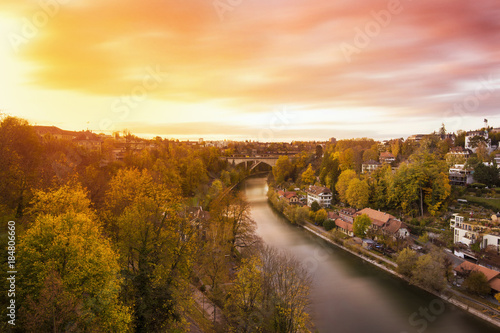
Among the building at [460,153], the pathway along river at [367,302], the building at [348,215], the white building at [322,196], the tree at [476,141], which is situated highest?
Result: the tree at [476,141]

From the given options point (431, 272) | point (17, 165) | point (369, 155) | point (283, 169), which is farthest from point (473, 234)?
point (283, 169)

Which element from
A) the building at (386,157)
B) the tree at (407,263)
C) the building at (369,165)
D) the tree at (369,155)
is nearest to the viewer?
the tree at (407,263)

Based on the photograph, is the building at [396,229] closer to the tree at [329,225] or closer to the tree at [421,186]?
the tree at [421,186]

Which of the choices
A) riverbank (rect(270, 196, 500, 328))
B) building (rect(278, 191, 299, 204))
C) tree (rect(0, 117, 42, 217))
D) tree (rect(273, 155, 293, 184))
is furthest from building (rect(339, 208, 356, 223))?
tree (rect(0, 117, 42, 217))

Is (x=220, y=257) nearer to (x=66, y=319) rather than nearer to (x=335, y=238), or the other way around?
(x=66, y=319)

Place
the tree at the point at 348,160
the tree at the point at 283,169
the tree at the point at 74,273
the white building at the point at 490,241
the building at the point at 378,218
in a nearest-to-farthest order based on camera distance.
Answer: the tree at the point at 74,273 → the white building at the point at 490,241 → the building at the point at 378,218 → the tree at the point at 348,160 → the tree at the point at 283,169

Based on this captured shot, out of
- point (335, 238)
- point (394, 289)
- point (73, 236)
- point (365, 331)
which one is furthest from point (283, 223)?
point (73, 236)

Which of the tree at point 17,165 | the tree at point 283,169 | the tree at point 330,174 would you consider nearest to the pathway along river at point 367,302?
the tree at point 17,165
